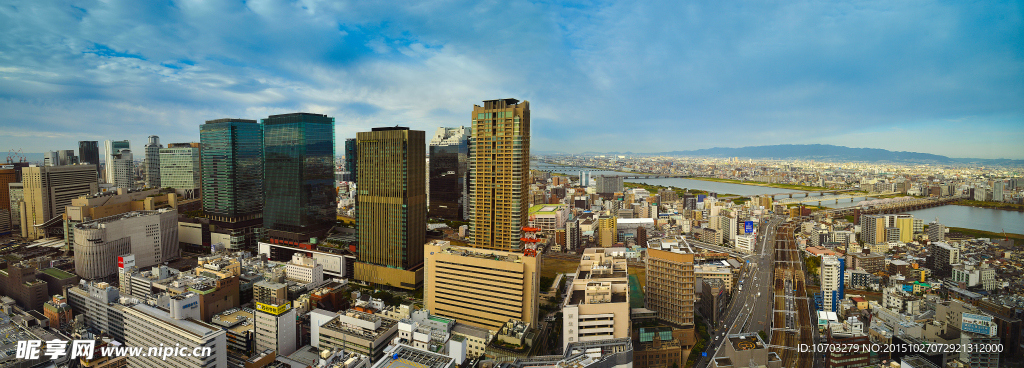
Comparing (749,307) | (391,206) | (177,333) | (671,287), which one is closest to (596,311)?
(671,287)

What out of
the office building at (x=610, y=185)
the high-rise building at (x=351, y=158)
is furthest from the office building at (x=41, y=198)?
the office building at (x=610, y=185)

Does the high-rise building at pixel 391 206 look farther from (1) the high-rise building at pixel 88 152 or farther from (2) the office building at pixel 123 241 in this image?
(1) the high-rise building at pixel 88 152

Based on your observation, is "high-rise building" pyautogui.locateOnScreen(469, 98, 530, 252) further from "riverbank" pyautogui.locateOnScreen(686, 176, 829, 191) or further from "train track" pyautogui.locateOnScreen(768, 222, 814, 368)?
"riverbank" pyautogui.locateOnScreen(686, 176, 829, 191)

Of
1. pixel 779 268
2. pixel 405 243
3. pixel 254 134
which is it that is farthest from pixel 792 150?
pixel 254 134

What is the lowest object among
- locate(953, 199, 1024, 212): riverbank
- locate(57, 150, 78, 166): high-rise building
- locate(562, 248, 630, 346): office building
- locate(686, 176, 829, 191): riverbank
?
locate(562, 248, 630, 346): office building

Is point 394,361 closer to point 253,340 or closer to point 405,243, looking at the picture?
point 253,340

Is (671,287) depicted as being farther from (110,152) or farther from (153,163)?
(110,152)

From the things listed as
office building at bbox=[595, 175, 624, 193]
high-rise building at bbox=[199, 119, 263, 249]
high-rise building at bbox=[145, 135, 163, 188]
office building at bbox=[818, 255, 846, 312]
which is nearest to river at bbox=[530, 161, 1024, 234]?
office building at bbox=[818, 255, 846, 312]
